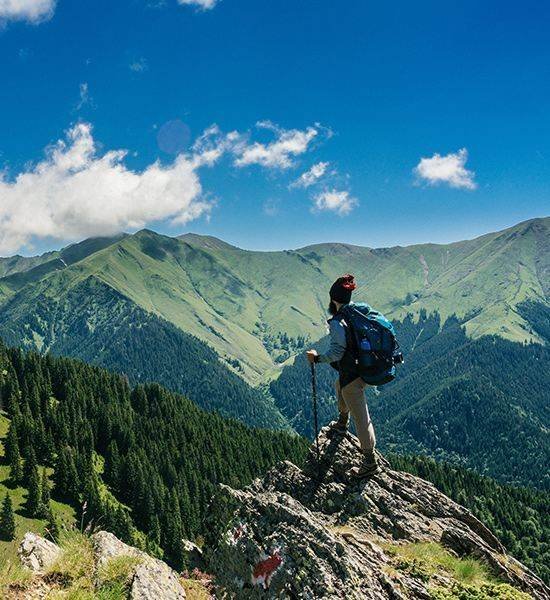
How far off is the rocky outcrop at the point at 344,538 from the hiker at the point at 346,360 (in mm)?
1626

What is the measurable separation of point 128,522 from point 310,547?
101 m

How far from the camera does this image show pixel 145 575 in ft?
27.8

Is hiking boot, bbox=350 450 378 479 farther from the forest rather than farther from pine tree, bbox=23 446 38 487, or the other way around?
pine tree, bbox=23 446 38 487

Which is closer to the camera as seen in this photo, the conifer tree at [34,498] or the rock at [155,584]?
the rock at [155,584]

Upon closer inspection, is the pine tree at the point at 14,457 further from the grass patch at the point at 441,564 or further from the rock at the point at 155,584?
the grass patch at the point at 441,564

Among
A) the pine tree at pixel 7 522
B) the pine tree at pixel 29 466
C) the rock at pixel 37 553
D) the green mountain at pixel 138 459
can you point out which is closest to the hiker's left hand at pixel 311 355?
the rock at pixel 37 553

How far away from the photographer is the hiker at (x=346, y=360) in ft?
42.1

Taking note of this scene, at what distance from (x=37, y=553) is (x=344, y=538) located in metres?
7.12

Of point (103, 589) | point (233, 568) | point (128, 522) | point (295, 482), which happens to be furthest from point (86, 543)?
point (128, 522)

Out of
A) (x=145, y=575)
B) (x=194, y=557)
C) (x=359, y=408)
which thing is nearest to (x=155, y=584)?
(x=145, y=575)

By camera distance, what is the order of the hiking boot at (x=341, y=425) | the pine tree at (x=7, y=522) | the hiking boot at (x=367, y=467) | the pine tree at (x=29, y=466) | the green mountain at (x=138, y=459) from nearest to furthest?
1. the hiking boot at (x=367, y=467)
2. the hiking boot at (x=341, y=425)
3. the pine tree at (x=7, y=522)
4. the pine tree at (x=29, y=466)
5. the green mountain at (x=138, y=459)

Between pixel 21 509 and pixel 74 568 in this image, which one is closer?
pixel 74 568

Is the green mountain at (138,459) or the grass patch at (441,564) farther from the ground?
the grass patch at (441,564)

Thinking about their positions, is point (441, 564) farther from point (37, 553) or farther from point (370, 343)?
point (37, 553)
